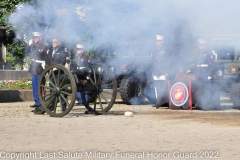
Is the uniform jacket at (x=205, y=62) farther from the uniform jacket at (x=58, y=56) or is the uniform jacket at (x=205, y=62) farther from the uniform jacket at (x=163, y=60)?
the uniform jacket at (x=58, y=56)

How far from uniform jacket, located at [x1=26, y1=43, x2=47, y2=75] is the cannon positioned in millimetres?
1592

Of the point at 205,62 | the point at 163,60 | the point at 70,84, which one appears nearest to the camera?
the point at 70,84

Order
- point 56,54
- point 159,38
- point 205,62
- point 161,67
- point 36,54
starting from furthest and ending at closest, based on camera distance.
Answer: point 205,62 → point 161,67 → point 159,38 → point 36,54 → point 56,54

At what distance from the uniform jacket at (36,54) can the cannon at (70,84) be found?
1.59 metres

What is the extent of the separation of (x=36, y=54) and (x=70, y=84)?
292 cm

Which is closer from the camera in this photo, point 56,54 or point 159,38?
point 56,54

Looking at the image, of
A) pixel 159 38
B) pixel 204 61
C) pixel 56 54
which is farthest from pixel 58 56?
pixel 204 61

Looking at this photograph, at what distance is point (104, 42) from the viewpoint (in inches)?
749

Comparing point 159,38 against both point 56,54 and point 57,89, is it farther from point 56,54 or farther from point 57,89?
point 57,89

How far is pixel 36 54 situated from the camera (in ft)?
59.5

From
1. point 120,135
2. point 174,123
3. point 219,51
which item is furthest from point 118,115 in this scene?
point 219,51

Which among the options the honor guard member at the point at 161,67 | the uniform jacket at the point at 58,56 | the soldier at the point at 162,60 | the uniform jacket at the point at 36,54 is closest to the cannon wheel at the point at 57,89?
the uniform jacket at the point at 58,56

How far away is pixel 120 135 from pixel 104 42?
723 cm

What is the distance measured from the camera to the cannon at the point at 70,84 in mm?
15664
